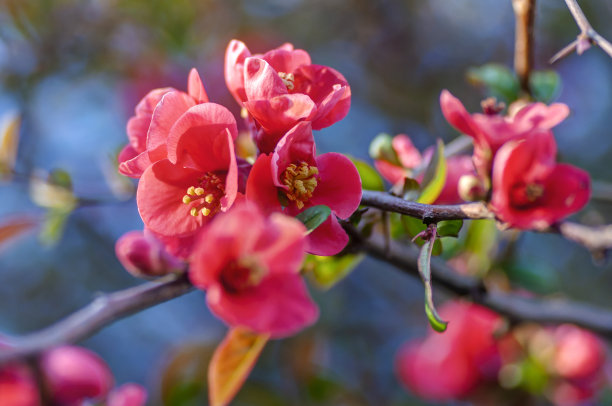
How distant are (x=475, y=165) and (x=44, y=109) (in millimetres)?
2023

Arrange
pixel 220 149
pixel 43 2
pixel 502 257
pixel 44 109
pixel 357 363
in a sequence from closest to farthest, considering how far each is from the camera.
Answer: pixel 220 149 < pixel 502 257 < pixel 43 2 < pixel 357 363 < pixel 44 109

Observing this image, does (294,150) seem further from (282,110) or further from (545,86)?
(545,86)

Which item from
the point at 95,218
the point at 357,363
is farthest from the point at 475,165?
the point at 95,218

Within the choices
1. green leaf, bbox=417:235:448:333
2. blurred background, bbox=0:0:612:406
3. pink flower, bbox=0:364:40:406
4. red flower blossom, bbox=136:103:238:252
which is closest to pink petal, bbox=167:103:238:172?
red flower blossom, bbox=136:103:238:252

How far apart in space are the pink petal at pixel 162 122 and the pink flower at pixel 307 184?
0.37 ft

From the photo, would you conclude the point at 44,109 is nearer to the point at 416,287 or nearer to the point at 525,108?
the point at 416,287

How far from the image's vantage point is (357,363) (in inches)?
83.0

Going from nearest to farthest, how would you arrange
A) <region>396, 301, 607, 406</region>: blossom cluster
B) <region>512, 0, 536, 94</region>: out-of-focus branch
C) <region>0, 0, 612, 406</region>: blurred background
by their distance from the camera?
<region>512, 0, 536, 94</region>: out-of-focus branch < <region>396, 301, 607, 406</region>: blossom cluster < <region>0, 0, 612, 406</region>: blurred background

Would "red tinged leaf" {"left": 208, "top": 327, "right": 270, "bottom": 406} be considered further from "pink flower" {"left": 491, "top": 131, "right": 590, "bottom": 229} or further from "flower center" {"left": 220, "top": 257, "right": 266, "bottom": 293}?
"pink flower" {"left": 491, "top": 131, "right": 590, "bottom": 229}

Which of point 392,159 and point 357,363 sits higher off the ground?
point 392,159

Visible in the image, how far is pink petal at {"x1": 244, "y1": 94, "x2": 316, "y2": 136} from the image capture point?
0.58m

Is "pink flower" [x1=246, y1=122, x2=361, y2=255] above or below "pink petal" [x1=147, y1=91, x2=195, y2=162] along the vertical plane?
below

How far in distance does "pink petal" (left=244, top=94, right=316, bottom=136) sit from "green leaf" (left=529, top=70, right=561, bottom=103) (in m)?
0.62

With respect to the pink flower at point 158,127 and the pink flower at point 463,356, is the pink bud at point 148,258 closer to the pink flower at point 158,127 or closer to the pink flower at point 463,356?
the pink flower at point 158,127
